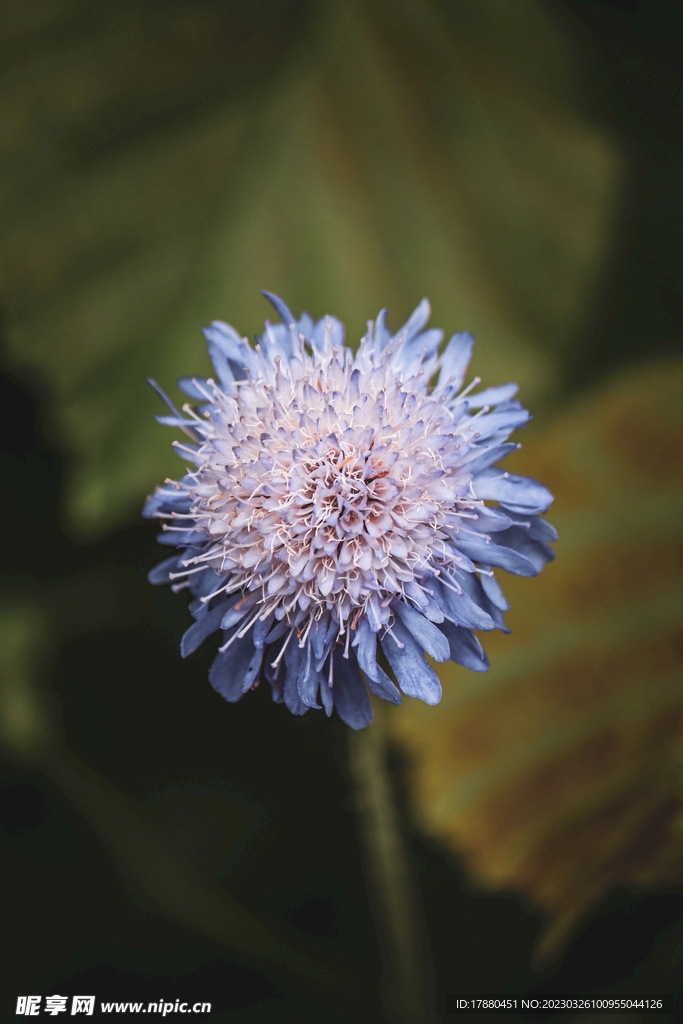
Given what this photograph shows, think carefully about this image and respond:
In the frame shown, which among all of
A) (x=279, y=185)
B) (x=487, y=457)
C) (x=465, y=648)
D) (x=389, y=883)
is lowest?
(x=389, y=883)

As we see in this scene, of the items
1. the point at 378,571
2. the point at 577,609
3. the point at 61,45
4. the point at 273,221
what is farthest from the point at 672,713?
the point at 61,45

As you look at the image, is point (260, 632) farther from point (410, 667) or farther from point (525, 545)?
point (525, 545)

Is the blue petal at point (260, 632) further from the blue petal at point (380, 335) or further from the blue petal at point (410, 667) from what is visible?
the blue petal at point (380, 335)

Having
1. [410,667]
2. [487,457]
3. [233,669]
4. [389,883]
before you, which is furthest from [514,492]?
[389,883]

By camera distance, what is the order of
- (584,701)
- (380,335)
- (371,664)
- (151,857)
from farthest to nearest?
1. (151,857)
2. (584,701)
3. (380,335)
4. (371,664)

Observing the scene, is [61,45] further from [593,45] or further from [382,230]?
Answer: [593,45]

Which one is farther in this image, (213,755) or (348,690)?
(213,755)
